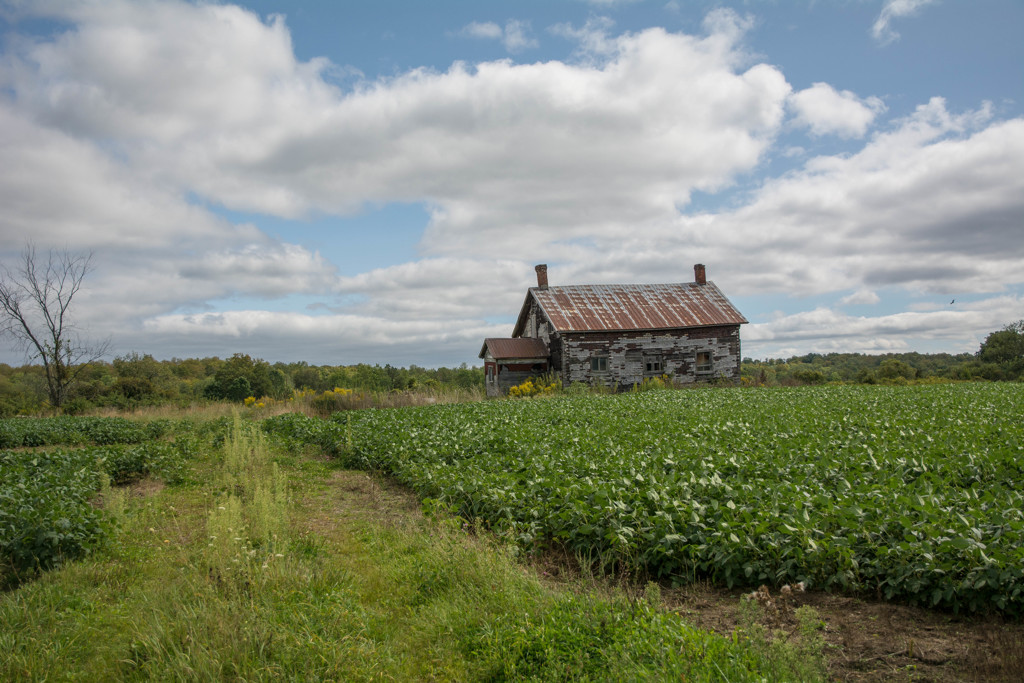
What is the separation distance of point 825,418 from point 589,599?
414 inches

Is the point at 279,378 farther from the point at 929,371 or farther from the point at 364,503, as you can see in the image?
the point at 929,371

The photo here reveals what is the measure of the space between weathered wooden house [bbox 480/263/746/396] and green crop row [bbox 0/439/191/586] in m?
19.2

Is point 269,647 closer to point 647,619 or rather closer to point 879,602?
point 647,619

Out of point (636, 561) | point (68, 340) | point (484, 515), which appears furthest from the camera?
point (68, 340)

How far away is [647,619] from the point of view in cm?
382

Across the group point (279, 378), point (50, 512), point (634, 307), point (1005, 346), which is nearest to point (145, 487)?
point (50, 512)

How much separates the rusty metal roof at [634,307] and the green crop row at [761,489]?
14.8 meters

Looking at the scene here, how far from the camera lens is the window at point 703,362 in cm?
2938

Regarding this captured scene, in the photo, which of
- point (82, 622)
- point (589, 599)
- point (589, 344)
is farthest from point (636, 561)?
point (589, 344)

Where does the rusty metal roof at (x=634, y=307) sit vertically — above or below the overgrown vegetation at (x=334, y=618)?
above

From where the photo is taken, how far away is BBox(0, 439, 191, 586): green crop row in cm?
586

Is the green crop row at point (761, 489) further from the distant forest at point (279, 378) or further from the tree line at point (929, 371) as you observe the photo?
the tree line at point (929, 371)

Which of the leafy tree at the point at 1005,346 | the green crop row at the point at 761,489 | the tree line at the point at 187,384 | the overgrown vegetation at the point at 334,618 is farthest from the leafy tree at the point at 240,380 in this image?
the leafy tree at the point at 1005,346

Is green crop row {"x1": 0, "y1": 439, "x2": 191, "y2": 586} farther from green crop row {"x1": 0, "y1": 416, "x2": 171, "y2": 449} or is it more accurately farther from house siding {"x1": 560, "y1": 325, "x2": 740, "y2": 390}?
house siding {"x1": 560, "y1": 325, "x2": 740, "y2": 390}
